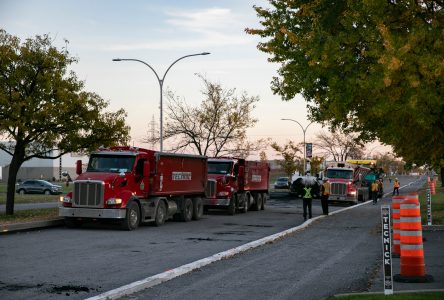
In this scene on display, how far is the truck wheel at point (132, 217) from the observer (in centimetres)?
2022

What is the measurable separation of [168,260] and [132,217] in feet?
26.8

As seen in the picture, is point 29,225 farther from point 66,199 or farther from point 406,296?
point 406,296

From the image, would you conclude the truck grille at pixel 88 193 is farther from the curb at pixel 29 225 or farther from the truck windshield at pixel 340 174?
the truck windshield at pixel 340 174

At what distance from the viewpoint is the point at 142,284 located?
917 cm

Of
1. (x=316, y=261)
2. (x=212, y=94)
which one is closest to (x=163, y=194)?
(x=316, y=261)

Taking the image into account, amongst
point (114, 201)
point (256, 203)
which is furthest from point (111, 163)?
point (256, 203)

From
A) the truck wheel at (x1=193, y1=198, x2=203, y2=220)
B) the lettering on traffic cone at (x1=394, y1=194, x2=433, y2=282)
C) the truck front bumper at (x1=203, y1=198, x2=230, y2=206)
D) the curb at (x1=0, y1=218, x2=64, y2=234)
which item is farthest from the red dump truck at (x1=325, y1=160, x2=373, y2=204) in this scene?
the lettering on traffic cone at (x1=394, y1=194, x2=433, y2=282)

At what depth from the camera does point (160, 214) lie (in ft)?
75.1

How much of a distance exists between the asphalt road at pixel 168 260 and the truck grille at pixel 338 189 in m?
22.6

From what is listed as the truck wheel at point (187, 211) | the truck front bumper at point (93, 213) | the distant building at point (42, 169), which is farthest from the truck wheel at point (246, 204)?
the distant building at point (42, 169)

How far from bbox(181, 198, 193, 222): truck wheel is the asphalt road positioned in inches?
158

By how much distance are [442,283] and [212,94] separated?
38.9 metres

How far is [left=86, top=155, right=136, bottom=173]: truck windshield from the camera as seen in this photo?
21234mm

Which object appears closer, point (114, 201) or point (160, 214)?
point (114, 201)
